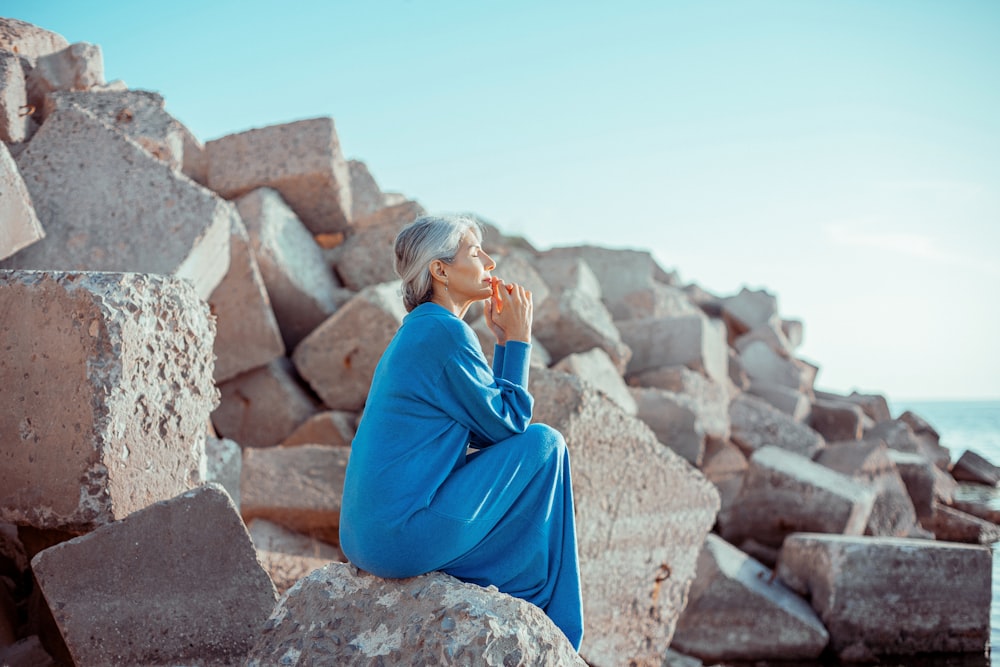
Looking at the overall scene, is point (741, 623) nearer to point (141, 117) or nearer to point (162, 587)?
point (162, 587)

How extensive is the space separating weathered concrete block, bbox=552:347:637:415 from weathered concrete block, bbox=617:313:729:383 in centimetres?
161

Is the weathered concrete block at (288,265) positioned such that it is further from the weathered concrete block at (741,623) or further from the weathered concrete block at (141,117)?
the weathered concrete block at (741,623)

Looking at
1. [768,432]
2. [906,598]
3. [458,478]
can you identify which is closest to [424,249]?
[458,478]

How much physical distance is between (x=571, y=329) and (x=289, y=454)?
2.65 meters

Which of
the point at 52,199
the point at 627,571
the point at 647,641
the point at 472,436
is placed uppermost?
the point at 52,199

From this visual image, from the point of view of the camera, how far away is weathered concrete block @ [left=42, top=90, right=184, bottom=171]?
5012 mm

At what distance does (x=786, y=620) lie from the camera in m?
4.61

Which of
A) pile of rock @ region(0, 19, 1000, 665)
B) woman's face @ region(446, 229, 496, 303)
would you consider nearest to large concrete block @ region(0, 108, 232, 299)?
pile of rock @ region(0, 19, 1000, 665)

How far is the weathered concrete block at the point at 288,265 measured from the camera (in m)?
5.46

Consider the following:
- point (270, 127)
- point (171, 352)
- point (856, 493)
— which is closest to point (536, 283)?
point (270, 127)

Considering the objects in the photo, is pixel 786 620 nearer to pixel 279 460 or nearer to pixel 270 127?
pixel 279 460

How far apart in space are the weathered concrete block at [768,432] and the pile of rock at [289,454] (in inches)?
1.0

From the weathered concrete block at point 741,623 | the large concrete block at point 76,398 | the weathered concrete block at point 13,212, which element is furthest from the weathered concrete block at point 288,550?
the weathered concrete block at point 741,623

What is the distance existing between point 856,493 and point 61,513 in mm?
4755
